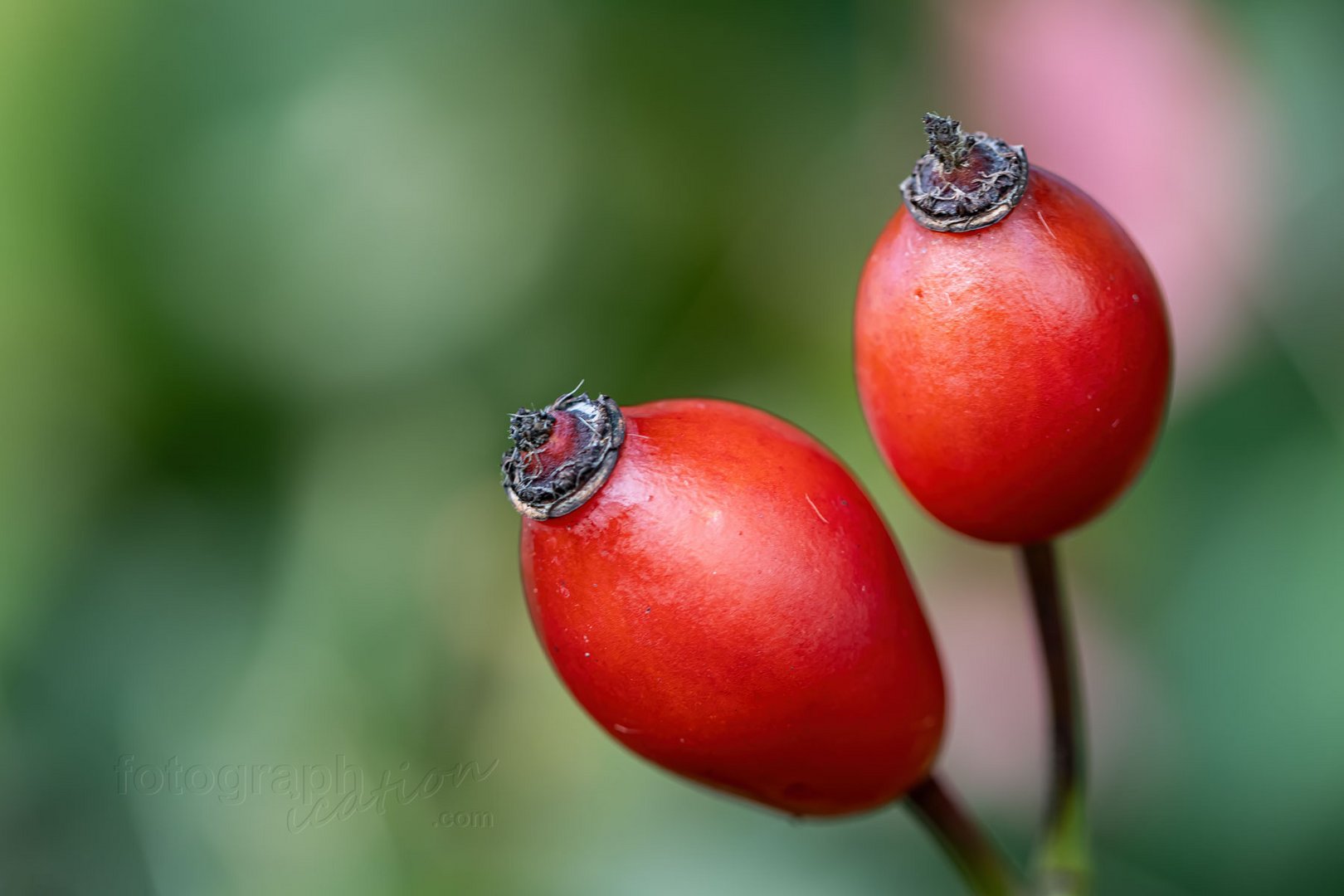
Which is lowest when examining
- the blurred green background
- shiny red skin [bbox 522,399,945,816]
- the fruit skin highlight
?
the blurred green background

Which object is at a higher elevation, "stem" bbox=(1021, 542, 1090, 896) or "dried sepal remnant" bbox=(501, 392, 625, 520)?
"dried sepal remnant" bbox=(501, 392, 625, 520)

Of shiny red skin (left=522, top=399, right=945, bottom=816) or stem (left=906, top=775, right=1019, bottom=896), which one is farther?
stem (left=906, top=775, right=1019, bottom=896)

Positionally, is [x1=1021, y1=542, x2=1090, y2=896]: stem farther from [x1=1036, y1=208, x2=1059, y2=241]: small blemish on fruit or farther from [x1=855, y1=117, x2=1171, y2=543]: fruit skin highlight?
[x1=1036, y1=208, x2=1059, y2=241]: small blemish on fruit

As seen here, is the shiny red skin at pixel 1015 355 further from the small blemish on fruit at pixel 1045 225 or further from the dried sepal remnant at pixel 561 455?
the dried sepal remnant at pixel 561 455

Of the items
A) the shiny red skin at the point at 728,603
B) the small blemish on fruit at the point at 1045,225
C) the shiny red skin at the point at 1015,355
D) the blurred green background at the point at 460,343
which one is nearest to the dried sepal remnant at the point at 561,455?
the shiny red skin at the point at 728,603

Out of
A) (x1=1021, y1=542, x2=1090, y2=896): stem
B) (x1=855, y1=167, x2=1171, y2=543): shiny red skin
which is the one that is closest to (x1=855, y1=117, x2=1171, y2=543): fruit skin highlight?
(x1=855, y1=167, x2=1171, y2=543): shiny red skin

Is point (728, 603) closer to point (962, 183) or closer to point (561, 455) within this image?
point (561, 455)
